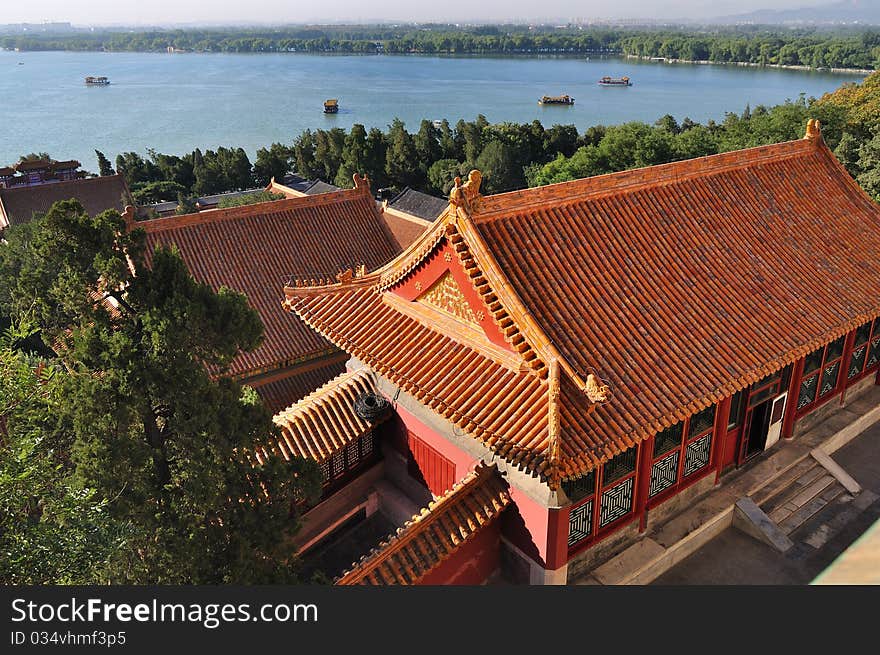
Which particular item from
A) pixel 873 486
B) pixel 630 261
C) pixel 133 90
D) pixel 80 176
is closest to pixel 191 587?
pixel 630 261

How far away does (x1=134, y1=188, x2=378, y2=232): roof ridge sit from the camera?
58.4 ft

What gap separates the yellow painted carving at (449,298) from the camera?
385 inches

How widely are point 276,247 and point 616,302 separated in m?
11.6

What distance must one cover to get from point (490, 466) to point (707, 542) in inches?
191

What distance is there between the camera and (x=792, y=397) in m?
13.4

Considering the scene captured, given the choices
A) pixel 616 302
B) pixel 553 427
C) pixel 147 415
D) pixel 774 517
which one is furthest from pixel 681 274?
pixel 147 415

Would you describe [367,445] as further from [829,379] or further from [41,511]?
[829,379]

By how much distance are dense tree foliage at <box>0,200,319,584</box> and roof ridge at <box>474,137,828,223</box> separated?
4.14 meters

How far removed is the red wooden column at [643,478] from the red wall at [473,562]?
7.79 feet

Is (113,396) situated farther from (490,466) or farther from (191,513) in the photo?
(490,466)

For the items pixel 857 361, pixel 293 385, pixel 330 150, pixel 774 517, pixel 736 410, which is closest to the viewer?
pixel 736 410

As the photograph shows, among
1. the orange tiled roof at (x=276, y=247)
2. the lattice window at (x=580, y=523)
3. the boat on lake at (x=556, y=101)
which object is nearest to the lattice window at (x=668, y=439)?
the lattice window at (x=580, y=523)

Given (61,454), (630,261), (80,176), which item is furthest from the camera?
(80,176)

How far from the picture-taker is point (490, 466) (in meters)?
9.98
